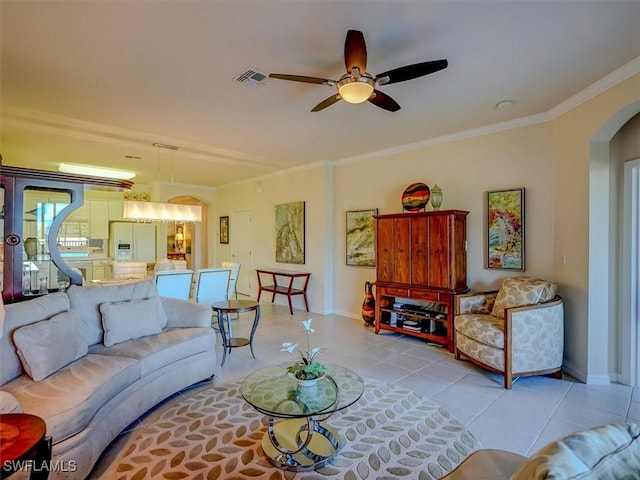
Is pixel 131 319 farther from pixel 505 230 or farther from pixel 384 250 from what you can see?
pixel 505 230

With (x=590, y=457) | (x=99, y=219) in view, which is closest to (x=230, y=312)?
(x=590, y=457)

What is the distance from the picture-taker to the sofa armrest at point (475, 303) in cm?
376

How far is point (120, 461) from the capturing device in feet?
6.57

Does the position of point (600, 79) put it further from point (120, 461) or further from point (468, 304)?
point (120, 461)

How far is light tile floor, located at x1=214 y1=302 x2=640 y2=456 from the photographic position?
2.38 m

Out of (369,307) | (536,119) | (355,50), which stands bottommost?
(369,307)

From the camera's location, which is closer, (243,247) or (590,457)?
(590,457)

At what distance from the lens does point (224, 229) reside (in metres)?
8.65

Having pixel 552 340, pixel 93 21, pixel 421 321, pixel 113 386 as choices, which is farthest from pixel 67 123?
pixel 552 340

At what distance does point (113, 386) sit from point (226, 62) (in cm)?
255

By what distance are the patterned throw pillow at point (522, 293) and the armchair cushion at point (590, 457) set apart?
2711 mm

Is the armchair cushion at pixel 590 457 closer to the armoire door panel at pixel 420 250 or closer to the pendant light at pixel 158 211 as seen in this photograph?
the armoire door panel at pixel 420 250

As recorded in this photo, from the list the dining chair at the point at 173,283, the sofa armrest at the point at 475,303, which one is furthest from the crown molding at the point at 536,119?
the dining chair at the point at 173,283

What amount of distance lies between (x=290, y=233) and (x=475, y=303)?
3833 mm
